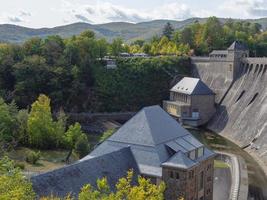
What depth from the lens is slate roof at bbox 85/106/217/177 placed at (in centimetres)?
3694

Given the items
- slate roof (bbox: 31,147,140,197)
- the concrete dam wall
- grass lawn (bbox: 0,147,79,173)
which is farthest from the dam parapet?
slate roof (bbox: 31,147,140,197)

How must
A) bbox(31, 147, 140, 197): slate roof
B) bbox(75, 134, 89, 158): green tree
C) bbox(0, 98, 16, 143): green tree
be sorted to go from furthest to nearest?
bbox(0, 98, 16, 143): green tree → bbox(75, 134, 89, 158): green tree → bbox(31, 147, 140, 197): slate roof

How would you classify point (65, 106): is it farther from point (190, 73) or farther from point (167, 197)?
point (167, 197)

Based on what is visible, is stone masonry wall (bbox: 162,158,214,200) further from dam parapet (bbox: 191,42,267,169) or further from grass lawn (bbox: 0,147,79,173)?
dam parapet (bbox: 191,42,267,169)

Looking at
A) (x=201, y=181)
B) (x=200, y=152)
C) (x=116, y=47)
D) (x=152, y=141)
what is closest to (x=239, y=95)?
(x=116, y=47)

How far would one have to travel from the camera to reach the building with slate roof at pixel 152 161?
1314 inches

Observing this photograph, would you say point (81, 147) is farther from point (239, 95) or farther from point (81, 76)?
point (81, 76)

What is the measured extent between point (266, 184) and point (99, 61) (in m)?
62.3

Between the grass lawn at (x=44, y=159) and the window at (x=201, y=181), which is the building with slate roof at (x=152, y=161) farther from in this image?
the grass lawn at (x=44, y=159)

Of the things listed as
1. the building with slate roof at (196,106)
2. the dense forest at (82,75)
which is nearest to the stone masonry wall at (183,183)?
the building with slate roof at (196,106)

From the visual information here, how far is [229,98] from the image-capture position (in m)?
91.4

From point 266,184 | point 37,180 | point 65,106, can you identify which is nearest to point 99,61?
point 65,106

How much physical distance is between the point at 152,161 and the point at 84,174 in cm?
621

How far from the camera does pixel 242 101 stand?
8575 cm
